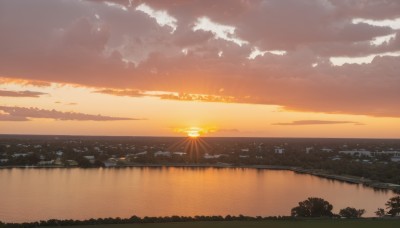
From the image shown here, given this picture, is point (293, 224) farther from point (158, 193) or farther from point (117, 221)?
point (158, 193)

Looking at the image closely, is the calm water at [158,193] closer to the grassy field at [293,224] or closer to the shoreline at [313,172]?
the shoreline at [313,172]

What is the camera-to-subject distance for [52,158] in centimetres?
6084

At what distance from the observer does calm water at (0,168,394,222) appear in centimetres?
2716

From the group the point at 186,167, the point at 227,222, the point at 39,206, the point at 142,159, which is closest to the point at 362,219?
the point at 227,222

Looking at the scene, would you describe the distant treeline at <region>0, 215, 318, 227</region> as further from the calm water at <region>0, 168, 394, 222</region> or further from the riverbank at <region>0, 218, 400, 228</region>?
the calm water at <region>0, 168, 394, 222</region>

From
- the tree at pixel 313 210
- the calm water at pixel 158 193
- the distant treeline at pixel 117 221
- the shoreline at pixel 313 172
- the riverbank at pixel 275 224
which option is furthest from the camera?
the shoreline at pixel 313 172

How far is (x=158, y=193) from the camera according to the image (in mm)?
34062

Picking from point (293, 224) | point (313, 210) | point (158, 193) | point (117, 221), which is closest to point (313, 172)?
point (158, 193)

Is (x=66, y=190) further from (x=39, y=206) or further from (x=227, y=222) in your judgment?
(x=227, y=222)

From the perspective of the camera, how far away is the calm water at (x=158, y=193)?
2716cm

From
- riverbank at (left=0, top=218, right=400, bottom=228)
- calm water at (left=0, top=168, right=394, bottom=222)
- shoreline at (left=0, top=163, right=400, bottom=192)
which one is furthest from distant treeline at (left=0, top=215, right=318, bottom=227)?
shoreline at (left=0, top=163, right=400, bottom=192)

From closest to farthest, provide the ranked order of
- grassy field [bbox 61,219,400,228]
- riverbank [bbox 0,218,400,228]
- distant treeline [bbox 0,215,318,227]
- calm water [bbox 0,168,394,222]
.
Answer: distant treeline [bbox 0,215,318,227]
riverbank [bbox 0,218,400,228]
grassy field [bbox 61,219,400,228]
calm water [bbox 0,168,394,222]

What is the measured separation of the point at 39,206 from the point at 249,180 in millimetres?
22038

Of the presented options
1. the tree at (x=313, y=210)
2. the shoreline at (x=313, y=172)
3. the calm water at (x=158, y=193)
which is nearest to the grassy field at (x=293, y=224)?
the tree at (x=313, y=210)
